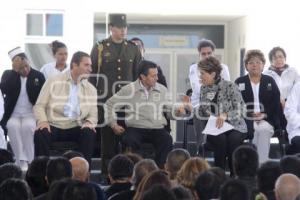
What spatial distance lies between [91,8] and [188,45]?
3.37 metres

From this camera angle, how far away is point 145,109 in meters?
12.2

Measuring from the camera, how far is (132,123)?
1211cm

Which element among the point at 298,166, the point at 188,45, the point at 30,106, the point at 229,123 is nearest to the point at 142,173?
the point at 298,166

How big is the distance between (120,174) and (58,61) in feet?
→ 14.1

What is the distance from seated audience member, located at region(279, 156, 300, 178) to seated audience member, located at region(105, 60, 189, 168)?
114 inches

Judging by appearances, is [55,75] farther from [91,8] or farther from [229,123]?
[91,8]

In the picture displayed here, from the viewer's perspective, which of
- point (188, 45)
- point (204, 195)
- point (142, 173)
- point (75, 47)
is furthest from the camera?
point (188, 45)

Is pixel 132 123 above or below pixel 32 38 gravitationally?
below

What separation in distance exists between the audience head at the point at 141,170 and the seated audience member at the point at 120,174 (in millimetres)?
126

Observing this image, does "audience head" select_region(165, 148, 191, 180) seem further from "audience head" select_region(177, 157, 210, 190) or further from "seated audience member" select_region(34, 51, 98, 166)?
"seated audience member" select_region(34, 51, 98, 166)

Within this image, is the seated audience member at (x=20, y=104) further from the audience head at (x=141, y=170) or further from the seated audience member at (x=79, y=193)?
the seated audience member at (x=79, y=193)

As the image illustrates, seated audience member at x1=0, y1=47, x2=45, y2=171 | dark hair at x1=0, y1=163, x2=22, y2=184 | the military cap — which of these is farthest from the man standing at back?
dark hair at x1=0, y1=163, x2=22, y2=184

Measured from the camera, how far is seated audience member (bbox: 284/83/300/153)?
12.1 meters

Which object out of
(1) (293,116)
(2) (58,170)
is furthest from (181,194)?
(1) (293,116)
